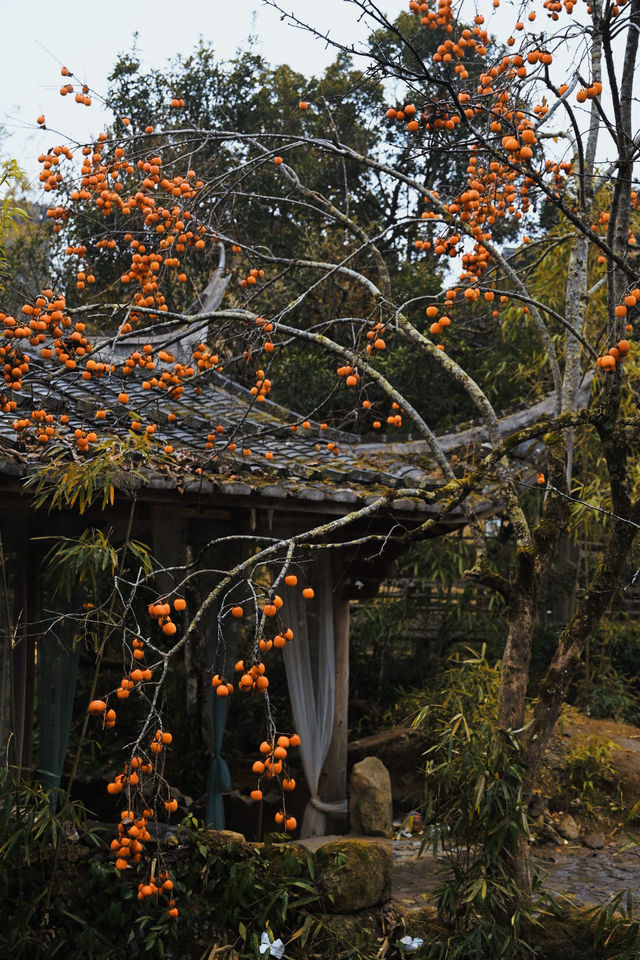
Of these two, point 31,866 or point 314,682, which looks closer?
point 31,866

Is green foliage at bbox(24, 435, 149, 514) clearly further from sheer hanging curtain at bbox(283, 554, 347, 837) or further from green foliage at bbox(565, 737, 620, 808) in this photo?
green foliage at bbox(565, 737, 620, 808)

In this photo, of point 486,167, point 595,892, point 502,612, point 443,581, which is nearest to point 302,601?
point 595,892

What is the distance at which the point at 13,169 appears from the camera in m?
4.52

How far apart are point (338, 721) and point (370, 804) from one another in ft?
1.78

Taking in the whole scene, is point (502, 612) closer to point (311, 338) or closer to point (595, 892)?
point (595, 892)

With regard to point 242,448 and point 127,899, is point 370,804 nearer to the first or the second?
point 127,899

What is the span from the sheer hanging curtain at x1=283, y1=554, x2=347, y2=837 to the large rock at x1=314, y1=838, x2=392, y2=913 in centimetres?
131

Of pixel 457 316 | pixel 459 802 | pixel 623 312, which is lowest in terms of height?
pixel 459 802

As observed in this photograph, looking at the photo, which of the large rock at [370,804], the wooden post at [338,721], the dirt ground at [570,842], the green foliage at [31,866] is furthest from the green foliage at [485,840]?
the wooden post at [338,721]

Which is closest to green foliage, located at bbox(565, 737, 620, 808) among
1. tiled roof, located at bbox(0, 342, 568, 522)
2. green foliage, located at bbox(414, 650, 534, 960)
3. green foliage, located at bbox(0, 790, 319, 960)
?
tiled roof, located at bbox(0, 342, 568, 522)

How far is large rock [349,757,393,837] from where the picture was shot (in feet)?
18.3

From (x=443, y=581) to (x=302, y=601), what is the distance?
3.32m

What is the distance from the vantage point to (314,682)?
5820mm

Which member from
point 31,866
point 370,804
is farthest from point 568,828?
point 31,866
